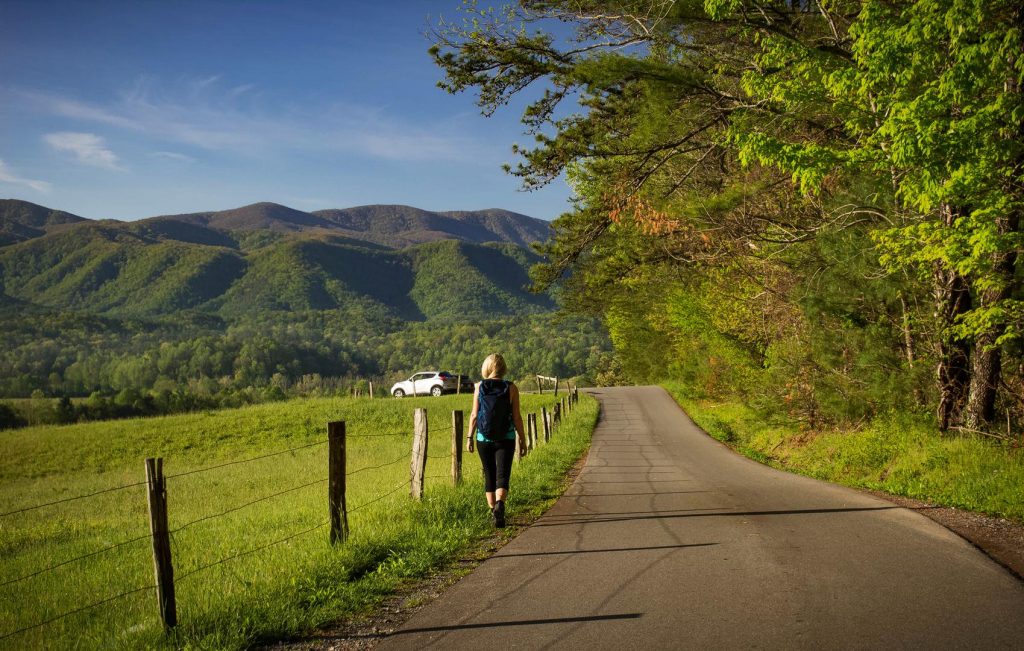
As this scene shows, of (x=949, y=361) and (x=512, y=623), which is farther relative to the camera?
(x=949, y=361)

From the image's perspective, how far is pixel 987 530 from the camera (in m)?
7.29

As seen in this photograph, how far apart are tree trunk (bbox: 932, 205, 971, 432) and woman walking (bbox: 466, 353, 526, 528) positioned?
25.7ft

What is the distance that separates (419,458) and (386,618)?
4.05 meters

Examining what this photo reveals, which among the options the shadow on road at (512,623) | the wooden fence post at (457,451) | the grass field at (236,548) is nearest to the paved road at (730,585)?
the shadow on road at (512,623)

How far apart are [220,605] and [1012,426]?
38.9 ft

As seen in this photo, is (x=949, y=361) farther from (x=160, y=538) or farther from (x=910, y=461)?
(x=160, y=538)

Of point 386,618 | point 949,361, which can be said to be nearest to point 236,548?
point 386,618

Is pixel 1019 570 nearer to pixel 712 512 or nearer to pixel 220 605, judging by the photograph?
pixel 712 512

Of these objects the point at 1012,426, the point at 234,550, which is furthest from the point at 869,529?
the point at 234,550

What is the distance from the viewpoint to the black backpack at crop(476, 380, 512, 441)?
784cm

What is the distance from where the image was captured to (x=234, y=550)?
28.6 feet

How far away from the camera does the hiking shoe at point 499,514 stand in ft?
25.9

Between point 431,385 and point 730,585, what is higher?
point 730,585

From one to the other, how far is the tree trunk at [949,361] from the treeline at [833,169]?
29mm
